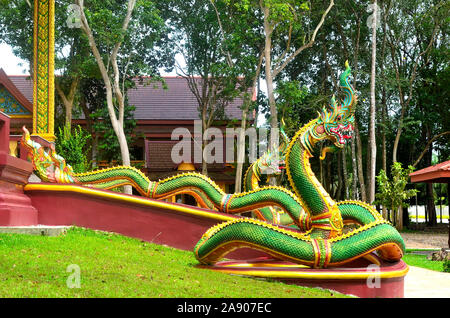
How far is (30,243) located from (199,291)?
107 inches

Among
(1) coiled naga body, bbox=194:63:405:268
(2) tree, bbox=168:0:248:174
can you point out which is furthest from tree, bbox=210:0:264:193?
Result: (1) coiled naga body, bbox=194:63:405:268

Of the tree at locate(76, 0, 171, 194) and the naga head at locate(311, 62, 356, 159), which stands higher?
the tree at locate(76, 0, 171, 194)

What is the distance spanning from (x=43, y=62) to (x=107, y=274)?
7301 mm

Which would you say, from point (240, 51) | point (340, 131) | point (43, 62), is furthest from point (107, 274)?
point (240, 51)

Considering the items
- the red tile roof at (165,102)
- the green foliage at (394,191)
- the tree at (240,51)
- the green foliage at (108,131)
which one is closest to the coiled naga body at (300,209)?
the tree at (240,51)

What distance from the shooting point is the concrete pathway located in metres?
6.99

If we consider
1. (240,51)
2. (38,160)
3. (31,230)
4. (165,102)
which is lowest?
(31,230)

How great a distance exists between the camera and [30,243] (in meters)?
6.68

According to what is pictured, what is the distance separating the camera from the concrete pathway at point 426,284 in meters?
6.99

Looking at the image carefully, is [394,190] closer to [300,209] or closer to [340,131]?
[300,209]

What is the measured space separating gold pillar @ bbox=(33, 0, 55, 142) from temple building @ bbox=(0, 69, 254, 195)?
27.0 ft

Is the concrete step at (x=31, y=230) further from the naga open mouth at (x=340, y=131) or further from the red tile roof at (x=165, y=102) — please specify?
the red tile roof at (x=165, y=102)

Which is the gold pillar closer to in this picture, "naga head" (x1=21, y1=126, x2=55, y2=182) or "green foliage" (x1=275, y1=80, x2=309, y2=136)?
"naga head" (x1=21, y1=126, x2=55, y2=182)

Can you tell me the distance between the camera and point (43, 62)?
1138cm
